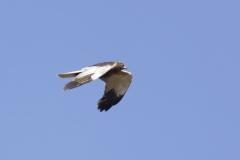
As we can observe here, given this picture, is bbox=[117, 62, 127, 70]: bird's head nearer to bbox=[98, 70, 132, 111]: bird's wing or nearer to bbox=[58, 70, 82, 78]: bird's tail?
bbox=[98, 70, 132, 111]: bird's wing

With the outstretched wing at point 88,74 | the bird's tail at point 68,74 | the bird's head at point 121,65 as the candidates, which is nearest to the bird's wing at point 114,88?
the bird's head at point 121,65

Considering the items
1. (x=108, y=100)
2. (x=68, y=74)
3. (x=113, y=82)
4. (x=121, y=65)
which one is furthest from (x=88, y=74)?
(x=113, y=82)

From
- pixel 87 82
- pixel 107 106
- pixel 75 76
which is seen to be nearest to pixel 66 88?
pixel 87 82

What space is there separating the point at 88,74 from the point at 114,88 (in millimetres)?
3582

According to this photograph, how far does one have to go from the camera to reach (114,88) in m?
27.6

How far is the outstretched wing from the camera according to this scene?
2322 cm

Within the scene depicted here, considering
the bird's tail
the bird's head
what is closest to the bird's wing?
the bird's head

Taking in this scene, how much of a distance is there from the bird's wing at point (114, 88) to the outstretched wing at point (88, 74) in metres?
1.21

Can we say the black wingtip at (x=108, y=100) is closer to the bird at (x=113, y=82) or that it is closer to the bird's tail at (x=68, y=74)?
the bird at (x=113, y=82)

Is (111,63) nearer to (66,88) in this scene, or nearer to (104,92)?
(104,92)

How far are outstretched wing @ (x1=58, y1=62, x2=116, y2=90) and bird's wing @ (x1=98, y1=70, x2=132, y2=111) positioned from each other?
121 centimetres

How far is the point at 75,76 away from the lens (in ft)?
83.9

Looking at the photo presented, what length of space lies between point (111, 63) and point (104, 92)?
5.42ft

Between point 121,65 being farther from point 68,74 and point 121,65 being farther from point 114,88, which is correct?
point 68,74
